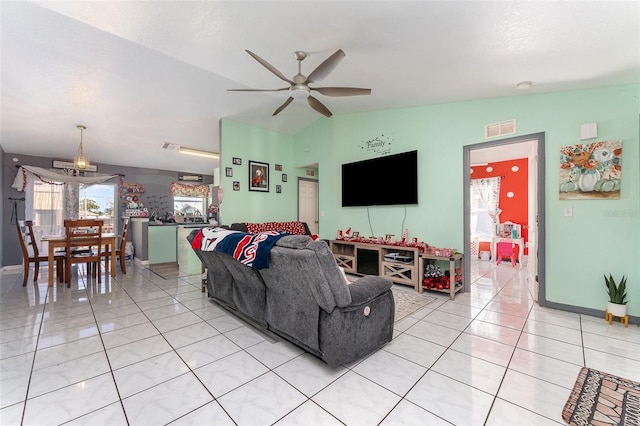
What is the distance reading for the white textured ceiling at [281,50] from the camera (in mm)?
2041

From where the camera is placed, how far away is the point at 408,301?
3.36 m

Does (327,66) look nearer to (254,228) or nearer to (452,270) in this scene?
(452,270)

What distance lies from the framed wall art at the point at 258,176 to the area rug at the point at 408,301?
3.16 meters

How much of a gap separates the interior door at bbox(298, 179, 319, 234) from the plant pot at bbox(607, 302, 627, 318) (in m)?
4.90

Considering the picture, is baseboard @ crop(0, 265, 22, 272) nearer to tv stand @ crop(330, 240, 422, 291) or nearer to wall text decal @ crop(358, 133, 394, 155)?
tv stand @ crop(330, 240, 422, 291)

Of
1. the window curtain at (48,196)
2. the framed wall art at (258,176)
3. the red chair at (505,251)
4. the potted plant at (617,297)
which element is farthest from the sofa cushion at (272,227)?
the window curtain at (48,196)

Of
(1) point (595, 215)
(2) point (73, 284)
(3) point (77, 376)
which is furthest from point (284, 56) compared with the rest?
(2) point (73, 284)

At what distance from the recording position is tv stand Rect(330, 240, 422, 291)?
12.5 ft

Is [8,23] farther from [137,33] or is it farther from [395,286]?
[395,286]

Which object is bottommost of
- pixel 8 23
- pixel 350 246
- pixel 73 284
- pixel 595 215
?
pixel 73 284

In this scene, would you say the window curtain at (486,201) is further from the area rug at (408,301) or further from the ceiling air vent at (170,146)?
the ceiling air vent at (170,146)

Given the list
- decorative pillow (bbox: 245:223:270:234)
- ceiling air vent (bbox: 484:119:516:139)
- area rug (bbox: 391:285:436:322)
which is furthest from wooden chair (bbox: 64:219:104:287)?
ceiling air vent (bbox: 484:119:516:139)

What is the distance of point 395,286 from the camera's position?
4027 millimetres

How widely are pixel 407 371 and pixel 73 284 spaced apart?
504 centimetres
